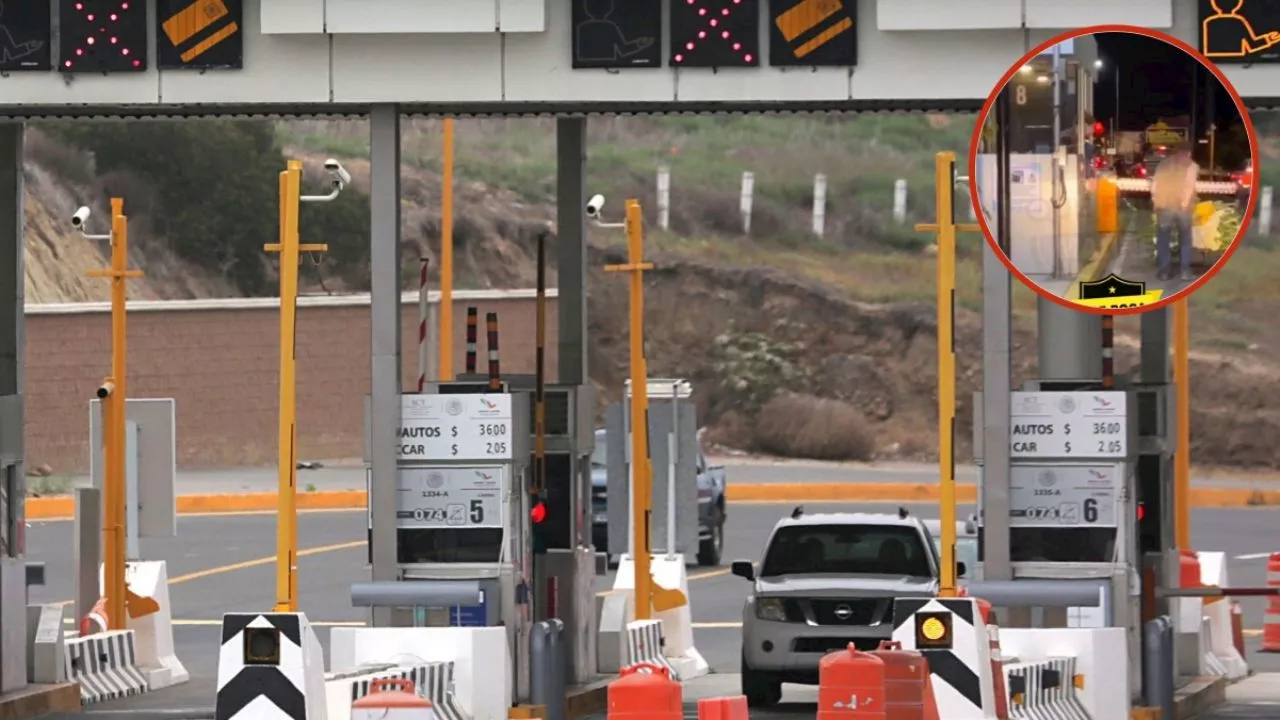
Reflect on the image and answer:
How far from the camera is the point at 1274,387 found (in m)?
57.3

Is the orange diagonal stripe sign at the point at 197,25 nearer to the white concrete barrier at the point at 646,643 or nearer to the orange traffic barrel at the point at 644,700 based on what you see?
the white concrete barrier at the point at 646,643

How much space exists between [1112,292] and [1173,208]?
0.45m

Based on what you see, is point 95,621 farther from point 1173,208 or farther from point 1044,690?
point 1173,208

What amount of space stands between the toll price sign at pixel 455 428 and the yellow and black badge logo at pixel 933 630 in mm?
4156

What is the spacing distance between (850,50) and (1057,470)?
10.2 ft

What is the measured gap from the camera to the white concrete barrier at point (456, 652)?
17125 millimetres

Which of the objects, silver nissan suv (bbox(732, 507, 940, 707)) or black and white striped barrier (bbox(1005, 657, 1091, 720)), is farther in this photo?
silver nissan suv (bbox(732, 507, 940, 707))

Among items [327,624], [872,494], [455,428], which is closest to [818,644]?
[455,428]

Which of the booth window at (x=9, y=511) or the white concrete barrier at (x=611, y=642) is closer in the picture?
the booth window at (x=9, y=511)

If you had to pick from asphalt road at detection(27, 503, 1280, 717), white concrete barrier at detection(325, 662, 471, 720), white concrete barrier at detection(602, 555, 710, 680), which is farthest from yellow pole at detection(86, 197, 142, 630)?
white concrete barrier at detection(325, 662, 471, 720)

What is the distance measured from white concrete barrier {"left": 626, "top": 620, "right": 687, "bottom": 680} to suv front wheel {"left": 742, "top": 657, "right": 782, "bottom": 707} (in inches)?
33.9

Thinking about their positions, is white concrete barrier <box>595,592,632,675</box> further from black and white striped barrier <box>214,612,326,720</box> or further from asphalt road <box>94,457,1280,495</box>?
asphalt road <box>94,457,1280,495</box>

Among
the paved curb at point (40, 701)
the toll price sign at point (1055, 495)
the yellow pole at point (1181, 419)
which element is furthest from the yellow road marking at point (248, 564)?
the toll price sign at point (1055, 495)

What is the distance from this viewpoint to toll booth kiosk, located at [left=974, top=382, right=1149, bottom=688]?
18359mm
